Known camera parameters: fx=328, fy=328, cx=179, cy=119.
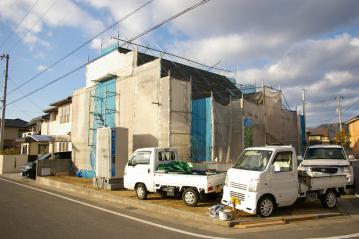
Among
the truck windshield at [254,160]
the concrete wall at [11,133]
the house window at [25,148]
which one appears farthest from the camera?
the concrete wall at [11,133]

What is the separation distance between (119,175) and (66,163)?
10.4 meters

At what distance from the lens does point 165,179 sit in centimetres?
1167

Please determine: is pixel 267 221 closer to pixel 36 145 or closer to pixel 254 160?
pixel 254 160

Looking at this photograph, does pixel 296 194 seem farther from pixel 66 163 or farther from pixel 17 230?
pixel 66 163

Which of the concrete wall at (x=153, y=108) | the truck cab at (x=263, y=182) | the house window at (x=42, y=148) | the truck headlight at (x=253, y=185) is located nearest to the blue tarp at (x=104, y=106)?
the concrete wall at (x=153, y=108)

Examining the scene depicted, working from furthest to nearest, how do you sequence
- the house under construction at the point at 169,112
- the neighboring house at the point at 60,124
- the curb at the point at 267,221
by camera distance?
the neighboring house at the point at 60,124, the house under construction at the point at 169,112, the curb at the point at 267,221

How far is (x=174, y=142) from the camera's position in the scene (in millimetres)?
16688

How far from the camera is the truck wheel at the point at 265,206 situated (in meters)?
8.81

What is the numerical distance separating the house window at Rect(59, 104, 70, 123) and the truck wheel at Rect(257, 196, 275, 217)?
26.5 meters

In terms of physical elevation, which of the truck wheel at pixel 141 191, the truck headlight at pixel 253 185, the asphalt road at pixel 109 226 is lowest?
the asphalt road at pixel 109 226

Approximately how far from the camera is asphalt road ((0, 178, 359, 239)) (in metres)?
7.42

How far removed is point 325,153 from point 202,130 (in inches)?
237

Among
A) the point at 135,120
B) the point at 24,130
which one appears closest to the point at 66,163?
the point at 135,120

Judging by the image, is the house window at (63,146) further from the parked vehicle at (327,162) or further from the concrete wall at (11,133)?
the concrete wall at (11,133)
